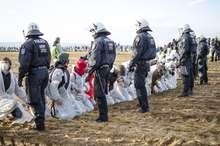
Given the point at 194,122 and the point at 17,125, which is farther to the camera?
the point at 194,122

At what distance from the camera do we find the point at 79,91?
46.8ft

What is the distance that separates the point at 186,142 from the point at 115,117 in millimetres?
3498

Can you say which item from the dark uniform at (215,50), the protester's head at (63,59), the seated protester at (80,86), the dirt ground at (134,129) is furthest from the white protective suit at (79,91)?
the dark uniform at (215,50)

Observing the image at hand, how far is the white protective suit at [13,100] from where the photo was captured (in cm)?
1124

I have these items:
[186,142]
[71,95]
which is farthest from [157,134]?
[71,95]

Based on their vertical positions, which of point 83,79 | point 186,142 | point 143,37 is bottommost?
point 186,142

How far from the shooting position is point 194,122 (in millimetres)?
12367

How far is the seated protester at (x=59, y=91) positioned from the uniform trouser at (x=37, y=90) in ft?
5.42

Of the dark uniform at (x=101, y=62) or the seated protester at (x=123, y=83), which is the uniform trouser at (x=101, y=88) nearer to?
the dark uniform at (x=101, y=62)

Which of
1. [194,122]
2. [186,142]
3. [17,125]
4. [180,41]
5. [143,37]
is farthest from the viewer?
[180,41]

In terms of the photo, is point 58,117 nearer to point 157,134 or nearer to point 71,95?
point 71,95

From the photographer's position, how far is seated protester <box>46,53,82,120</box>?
41.4ft

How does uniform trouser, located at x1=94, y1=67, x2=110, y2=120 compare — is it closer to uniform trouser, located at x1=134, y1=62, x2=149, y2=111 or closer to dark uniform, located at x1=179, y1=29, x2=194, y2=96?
uniform trouser, located at x1=134, y1=62, x2=149, y2=111

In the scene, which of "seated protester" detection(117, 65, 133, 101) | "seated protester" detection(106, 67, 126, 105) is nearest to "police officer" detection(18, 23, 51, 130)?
"seated protester" detection(106, 67, 126, 105)
